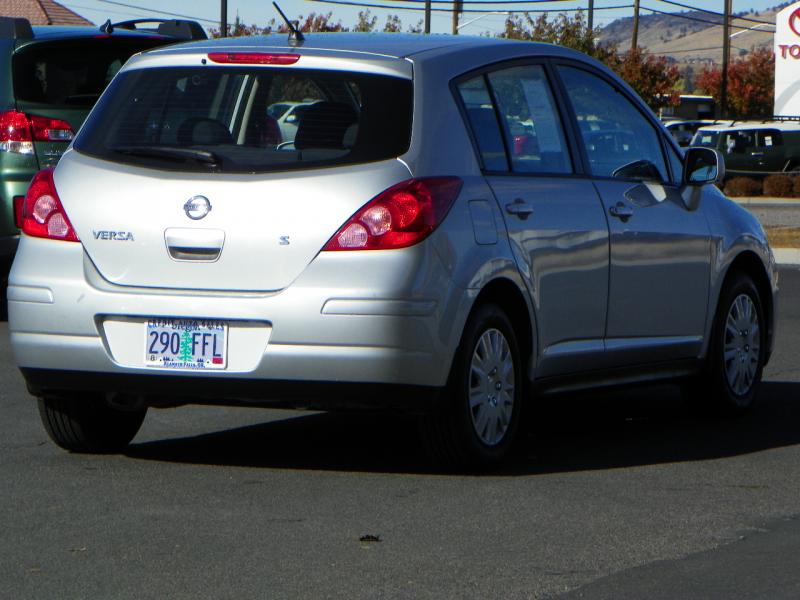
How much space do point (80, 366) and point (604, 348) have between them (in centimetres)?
233

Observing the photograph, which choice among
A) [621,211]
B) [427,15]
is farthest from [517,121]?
[427,15]

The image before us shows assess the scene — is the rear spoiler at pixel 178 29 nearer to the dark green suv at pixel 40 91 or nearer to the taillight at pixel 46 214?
the dark green suv at pixel 40 91

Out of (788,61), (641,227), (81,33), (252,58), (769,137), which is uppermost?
(788,61)

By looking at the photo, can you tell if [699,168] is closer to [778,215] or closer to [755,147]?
[778,215]

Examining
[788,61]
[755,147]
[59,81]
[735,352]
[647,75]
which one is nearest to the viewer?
[735,352]

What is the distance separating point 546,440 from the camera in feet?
25.5

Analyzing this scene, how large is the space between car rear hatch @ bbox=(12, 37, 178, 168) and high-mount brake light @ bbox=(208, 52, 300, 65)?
503 cm

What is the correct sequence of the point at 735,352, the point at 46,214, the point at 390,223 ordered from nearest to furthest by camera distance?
1. the point at 390,223
2. the point at 46,214
3. the point at 735,352

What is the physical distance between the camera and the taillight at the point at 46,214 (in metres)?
6.66

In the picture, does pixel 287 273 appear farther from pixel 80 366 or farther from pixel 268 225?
pixel 80 366

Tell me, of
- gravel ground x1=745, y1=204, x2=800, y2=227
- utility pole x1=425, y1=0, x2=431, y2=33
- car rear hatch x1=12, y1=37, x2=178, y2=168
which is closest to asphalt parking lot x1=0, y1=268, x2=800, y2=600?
car rear hatch x1=12, y1=37, x2=178, y2=168

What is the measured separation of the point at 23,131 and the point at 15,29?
68 centimetres

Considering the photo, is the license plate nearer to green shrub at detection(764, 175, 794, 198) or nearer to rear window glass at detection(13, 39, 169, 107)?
rear window glass at detection(13, 39, 169, 107)

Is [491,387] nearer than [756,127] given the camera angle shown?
Yes
